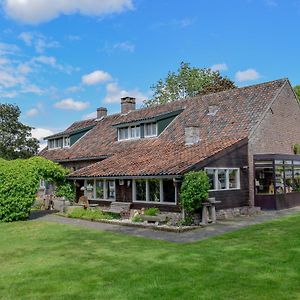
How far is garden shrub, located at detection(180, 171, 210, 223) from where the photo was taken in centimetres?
1773

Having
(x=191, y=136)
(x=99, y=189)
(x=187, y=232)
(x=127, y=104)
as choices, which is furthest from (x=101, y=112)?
(x=187, y=232)

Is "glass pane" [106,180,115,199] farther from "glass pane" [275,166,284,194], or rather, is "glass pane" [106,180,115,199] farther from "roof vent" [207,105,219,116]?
"glass pane" [275,166,284,194]

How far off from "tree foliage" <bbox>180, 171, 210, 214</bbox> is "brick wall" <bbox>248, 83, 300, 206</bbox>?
18.6ft

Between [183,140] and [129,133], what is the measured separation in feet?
21.5

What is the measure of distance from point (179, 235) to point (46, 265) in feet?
20.4

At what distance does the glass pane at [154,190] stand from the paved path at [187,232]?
294 cm

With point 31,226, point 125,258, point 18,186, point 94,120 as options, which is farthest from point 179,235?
point 94,120

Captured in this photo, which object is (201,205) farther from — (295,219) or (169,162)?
(295,219)

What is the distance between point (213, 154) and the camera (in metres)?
19.7

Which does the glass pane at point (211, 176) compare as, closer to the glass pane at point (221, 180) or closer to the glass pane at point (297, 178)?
the glass pane at point (221, 180)

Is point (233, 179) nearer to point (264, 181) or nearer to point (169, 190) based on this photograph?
point (264, 181)

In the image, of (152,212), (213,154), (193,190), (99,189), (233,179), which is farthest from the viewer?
(99,189)

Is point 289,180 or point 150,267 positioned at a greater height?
point 289,180

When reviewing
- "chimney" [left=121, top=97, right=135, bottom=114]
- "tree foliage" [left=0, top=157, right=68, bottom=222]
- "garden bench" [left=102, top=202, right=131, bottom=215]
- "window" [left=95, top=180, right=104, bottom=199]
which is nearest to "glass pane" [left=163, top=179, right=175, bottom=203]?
"garden bench" [left=102, top=202, right=131, bottom=215]
